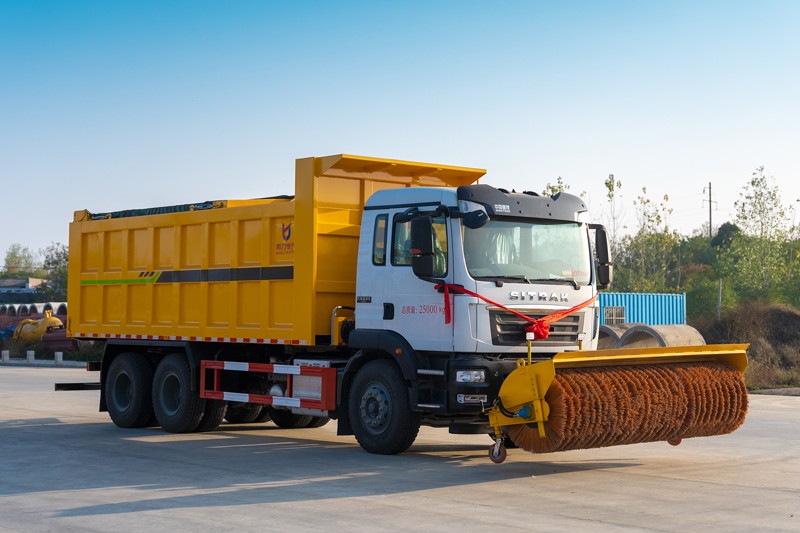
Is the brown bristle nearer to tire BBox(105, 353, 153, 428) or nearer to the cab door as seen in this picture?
the cab door

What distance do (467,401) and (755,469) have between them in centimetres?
326

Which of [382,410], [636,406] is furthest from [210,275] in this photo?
[636,406]

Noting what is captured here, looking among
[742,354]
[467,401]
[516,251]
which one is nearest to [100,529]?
[467,401]

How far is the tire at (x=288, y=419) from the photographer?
16.7m

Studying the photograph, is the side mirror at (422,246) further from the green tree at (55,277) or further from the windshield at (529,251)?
the green tree at (55,277)

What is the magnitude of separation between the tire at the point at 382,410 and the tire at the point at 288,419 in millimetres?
3886

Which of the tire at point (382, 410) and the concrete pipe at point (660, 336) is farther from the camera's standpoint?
the concrete pipe at point (660, 336)

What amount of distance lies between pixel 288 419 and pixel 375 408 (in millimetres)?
4283

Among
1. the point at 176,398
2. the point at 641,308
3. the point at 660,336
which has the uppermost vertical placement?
the point at 641,308

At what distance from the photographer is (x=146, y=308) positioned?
16297mm

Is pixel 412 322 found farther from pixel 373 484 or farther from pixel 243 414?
pixel 243 414

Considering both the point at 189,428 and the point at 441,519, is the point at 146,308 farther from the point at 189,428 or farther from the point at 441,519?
the point at 441,519

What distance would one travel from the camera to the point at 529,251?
40.8 feet

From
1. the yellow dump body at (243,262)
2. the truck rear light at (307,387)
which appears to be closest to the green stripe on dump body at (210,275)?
the yellow dump body at (243,262)
